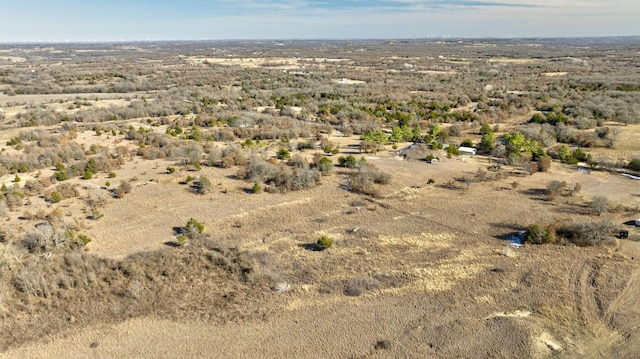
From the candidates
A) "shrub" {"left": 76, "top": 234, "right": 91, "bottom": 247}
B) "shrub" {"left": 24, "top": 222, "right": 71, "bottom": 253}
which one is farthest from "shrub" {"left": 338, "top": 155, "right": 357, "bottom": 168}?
"shrub" {"left": 24, "top": 222, "right": 71, "bottom": 253}

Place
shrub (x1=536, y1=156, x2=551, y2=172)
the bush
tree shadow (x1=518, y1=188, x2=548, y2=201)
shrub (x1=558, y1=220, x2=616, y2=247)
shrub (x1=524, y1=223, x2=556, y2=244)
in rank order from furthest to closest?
1. shrub (x1=536, y1=156, x2=551, y2=172)
2. the bush
3. tree shadow (x1=518, y1=188, x2=548, y2=201)
4. shrub (x1=524, y1=223, x2=556, y2=244)
5. shrub (x1=558, y1=220, x2=616, y2=247)

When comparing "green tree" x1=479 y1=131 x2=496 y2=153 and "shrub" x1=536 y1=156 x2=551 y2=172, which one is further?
"green tree" x1=479 y1=131 x2=496 y2=153

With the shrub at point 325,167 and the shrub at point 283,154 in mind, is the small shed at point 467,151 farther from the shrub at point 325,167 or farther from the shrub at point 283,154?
the shrub at point 283,154

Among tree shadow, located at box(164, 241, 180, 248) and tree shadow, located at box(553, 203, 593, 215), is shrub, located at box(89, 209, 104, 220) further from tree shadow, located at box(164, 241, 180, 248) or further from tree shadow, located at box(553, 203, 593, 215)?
tree shadow, located at box(553, 203, 593, 215)

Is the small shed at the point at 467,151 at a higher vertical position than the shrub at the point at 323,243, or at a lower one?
higher

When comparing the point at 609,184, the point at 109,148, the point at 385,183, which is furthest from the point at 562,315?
the point at 109,148

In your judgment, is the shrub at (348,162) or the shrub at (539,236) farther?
the shrub at (348,162)

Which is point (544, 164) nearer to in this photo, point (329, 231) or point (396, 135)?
point (396, 135)

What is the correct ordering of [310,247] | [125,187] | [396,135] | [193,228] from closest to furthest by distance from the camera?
[310,247] → [193,228] → [125,187] → [396,135]

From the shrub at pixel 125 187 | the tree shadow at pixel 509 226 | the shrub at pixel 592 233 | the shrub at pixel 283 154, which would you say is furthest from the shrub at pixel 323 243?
the shrub at pixel 283 154

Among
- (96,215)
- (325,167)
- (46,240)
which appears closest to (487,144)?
(325,167)

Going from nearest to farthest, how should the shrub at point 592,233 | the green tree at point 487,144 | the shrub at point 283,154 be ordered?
1. the shrub at point 592,233
2. the shrub at point 283,154
3. the green tree at point 487,144
